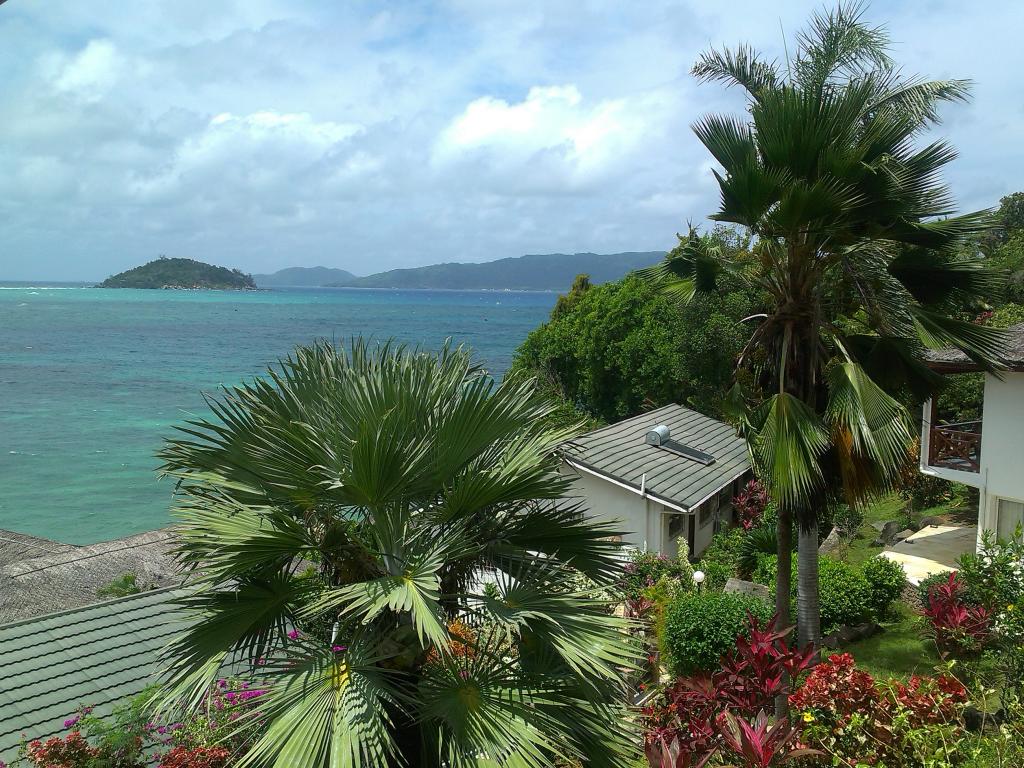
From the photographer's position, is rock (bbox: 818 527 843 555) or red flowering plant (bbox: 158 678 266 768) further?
rock (bbox: 818 527 843 555)

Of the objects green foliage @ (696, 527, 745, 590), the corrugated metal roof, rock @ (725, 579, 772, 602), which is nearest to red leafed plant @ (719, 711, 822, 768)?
the corrugated metal roof

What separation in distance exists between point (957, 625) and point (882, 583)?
247 centimetres

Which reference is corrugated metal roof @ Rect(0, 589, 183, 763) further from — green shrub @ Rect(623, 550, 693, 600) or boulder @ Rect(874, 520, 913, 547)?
boulder @ Rect(874, 520, 913, 547)

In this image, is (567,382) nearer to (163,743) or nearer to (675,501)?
(675,501)

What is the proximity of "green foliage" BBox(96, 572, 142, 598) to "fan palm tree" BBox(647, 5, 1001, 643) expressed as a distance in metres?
13.4

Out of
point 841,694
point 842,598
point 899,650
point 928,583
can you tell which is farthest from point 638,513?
point 841,694

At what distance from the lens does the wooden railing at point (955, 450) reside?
52.4 ft

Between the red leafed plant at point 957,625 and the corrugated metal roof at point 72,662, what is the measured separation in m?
9.80

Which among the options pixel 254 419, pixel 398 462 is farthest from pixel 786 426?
pixel 254 419

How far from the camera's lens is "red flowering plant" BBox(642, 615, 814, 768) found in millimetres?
6219

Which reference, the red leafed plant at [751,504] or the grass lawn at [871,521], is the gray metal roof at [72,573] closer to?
the red leafed plant at [751,504]

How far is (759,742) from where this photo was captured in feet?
17.1

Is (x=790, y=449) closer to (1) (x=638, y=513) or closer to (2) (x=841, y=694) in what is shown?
(2) (x=841, y=694)

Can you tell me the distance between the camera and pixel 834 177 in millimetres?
8602
